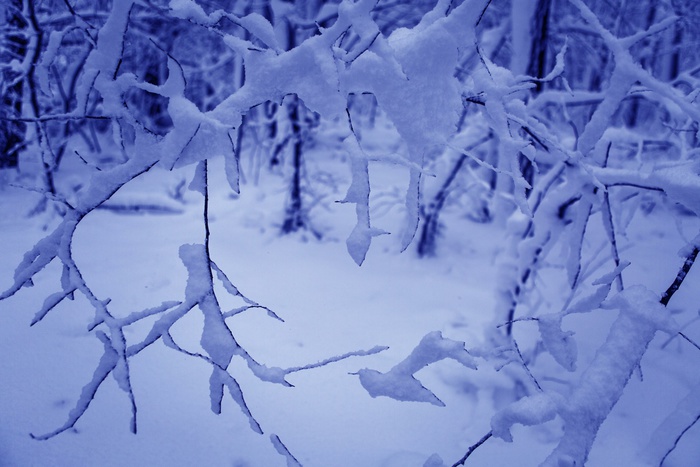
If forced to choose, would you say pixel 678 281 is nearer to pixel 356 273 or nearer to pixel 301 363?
pixel 301 363

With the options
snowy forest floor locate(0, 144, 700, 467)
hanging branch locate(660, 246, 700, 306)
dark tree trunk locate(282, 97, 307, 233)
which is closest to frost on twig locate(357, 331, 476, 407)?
hanging branch locate(660, 246, 700, 306)

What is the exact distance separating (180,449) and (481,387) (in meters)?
Result: 1.72

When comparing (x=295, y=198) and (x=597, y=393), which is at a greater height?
(x=597, y=393)

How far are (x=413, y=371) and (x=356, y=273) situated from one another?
3.10 metres

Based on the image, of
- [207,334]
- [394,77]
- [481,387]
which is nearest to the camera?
[394,77]

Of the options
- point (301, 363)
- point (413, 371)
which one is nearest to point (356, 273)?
point (301, 363)

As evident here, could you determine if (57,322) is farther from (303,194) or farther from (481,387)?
(303,194)

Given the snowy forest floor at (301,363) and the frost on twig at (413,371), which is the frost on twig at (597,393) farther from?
the snowy forest floor at (301,363)

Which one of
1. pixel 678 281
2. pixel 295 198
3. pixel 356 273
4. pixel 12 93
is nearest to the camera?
pixel 678 281

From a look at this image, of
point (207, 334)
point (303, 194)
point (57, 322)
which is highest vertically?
point (207, 334)

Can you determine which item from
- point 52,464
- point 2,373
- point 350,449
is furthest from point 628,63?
point 2,373

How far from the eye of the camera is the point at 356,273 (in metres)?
4.16

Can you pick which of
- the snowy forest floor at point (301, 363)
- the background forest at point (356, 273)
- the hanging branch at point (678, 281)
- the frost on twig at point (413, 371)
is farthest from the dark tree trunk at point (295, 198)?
the hanging branch at point (678, 281)

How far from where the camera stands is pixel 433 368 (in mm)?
2670
